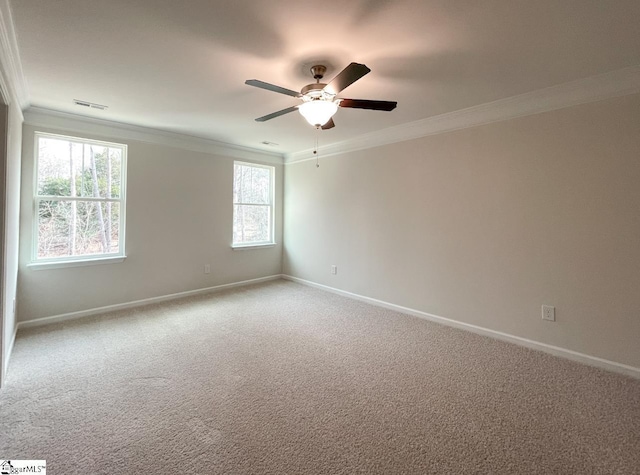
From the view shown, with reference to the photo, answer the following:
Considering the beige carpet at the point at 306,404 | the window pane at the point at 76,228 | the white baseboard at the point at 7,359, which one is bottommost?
the beige carpet at the point at 306,404

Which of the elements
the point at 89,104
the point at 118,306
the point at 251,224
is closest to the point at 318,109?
the point at 89,104

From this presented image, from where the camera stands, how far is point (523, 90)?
2.61 meters

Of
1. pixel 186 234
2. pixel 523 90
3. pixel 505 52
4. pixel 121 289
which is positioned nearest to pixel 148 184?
pixel 186 234

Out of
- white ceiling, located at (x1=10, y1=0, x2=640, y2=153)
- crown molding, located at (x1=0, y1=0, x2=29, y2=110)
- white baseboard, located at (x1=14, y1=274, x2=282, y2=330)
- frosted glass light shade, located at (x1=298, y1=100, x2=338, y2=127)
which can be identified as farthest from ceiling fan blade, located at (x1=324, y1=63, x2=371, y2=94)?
white baseboard, located at (x1=14, y1=274, x2=282, y2=330)

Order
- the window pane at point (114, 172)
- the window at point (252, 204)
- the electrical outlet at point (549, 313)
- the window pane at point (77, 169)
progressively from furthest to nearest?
the window at point (252, 204) < the window pane at point (114, 172) < the window pane at point (77, 169) < the electrical outlet at point (549, 313)

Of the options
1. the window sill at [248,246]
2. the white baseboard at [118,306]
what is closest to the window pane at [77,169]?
the white baseboard at [118,306]

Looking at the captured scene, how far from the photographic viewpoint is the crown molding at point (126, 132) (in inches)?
127

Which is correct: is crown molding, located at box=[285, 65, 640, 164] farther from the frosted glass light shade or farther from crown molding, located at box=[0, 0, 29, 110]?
crown molding, located at box=[0, 0, 29, 110]

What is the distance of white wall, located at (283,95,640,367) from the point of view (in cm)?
237

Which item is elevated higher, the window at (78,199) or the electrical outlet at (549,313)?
the window at (78,199)

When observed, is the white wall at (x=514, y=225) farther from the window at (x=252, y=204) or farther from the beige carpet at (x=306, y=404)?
the window at (x=252, y=204)

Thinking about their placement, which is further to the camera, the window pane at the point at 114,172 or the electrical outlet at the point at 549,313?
the window pane at the point at 114,172

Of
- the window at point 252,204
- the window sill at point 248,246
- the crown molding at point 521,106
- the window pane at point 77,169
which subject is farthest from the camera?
the window at point 252,204

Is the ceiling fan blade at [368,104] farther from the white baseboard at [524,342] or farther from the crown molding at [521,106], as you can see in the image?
the white baseboard at [524,342]
